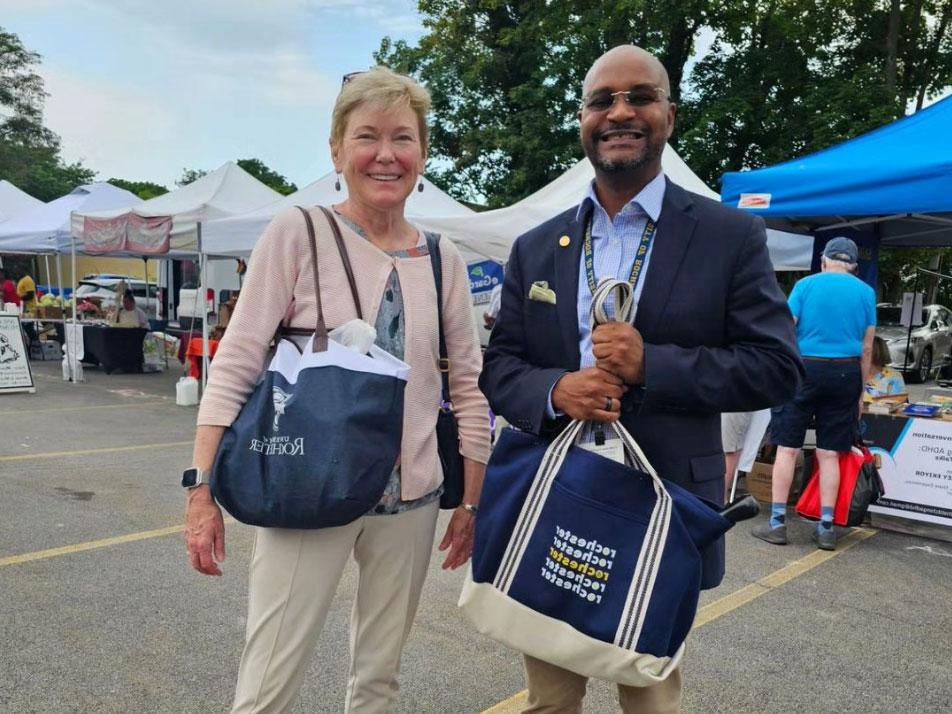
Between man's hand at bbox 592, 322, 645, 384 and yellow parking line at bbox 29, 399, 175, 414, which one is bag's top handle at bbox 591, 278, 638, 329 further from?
yellow parking line at bbox 29, 399, 175, 414

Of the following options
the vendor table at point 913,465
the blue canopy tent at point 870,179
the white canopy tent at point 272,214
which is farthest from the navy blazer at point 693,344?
the white canopy tent at point 272,214

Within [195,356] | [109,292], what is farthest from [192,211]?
[109,292]

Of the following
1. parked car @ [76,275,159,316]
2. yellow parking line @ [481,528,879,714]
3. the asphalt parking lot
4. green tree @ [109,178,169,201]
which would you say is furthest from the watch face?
green tree @ [109,178,169,201]

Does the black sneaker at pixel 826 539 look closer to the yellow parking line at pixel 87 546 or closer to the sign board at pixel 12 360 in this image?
the yellow parking line at pixel 87 546

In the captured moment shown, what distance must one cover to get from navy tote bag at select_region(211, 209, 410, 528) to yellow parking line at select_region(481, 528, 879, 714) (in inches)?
61.4

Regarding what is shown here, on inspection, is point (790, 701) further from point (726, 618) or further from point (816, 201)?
point (816, 201)

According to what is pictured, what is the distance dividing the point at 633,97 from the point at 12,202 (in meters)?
20.1

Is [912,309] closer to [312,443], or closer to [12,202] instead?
[312,443]

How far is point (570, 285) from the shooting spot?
1.89 m

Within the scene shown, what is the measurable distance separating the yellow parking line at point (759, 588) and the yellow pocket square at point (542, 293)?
174 centimetres

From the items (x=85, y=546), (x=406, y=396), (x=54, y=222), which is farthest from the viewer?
(x=54, y=222)

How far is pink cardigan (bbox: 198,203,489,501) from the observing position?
6.02 ft

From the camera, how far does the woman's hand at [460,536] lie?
2154 mm

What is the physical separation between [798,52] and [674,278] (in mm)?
20903
